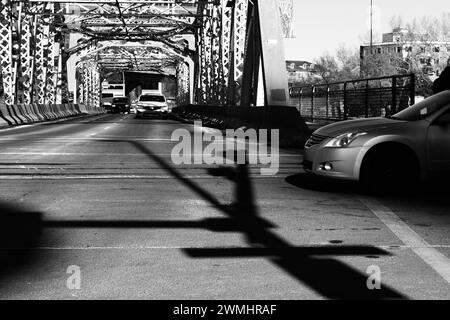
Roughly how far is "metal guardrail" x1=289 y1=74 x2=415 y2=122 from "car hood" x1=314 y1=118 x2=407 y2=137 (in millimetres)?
8581

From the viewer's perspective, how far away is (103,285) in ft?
15.0

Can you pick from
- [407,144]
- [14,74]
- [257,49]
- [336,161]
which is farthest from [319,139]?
[14,74]

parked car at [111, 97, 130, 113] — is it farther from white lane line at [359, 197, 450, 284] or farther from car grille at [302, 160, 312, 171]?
white lane line at [359, 197, 450, 284]

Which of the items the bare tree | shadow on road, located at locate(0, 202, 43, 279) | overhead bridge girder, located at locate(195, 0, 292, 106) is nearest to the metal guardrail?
overhead bridge girder, located at locate(195, 0, 292, 106)

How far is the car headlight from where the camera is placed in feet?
28.7

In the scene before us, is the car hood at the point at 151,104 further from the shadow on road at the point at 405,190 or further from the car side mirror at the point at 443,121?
the car side mirror at the point at 443,121

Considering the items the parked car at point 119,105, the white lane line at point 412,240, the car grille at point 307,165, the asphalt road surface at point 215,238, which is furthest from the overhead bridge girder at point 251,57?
the parked car at point 119,105

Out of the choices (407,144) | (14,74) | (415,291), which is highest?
(14,74)

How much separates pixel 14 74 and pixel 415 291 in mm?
29612

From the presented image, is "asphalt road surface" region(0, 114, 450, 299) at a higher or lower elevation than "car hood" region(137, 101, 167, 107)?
lower

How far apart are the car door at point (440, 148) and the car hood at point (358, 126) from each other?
0.46m

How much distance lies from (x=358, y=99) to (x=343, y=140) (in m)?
13.6

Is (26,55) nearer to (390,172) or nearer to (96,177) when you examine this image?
(96,177)
